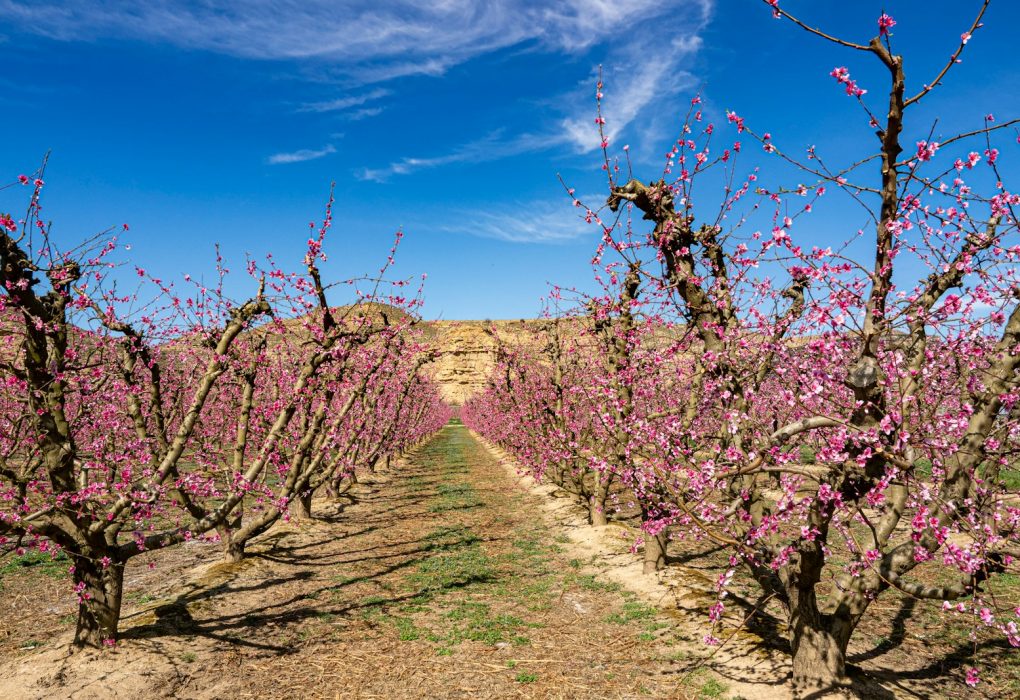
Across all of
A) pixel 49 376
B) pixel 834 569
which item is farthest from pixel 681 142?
pixel 834 569

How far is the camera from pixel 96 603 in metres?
6.11

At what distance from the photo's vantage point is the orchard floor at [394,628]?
5.88 m

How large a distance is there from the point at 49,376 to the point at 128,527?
2.30 metres

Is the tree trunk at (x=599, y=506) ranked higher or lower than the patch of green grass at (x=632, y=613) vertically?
higher

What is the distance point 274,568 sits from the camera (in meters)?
9.98

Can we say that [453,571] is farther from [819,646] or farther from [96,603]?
[819,646]

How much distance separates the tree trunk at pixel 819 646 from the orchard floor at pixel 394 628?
1.43ft

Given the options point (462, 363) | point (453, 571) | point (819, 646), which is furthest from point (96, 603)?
point (462, 363)

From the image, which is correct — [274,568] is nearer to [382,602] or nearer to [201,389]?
[382,602]

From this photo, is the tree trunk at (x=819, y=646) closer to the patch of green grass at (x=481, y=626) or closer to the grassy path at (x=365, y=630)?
the grassy path at (x=365, y=630)

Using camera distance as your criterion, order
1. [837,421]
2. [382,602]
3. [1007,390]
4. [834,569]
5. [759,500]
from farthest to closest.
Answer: [834,569] < [382,602] < [759,500] < [1007,390] < [837,421]

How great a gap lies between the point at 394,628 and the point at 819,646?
17.2 feet

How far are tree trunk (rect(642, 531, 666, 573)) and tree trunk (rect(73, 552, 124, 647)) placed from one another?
302 inches

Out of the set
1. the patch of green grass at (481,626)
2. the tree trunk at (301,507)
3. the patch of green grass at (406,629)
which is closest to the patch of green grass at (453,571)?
the patch of green grass at (481,626)
